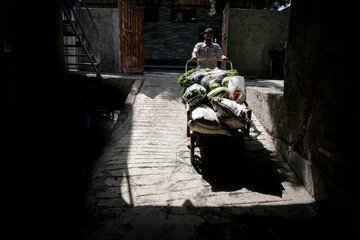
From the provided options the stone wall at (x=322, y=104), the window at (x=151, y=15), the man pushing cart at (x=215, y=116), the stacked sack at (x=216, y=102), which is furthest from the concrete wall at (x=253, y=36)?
the window at (x=151, y=15)

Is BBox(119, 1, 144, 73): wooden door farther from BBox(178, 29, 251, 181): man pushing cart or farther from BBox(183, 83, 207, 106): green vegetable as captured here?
BBox(183, 83, 207, 106): green vegetable

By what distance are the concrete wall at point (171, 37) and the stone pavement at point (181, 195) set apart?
40.8 ft

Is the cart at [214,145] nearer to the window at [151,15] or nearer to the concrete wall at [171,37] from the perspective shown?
the concrete wall at [171,37]

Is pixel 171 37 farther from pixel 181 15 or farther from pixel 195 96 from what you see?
pixel 195 96

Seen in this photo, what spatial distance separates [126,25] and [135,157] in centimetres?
626

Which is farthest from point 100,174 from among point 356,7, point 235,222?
point 356,7

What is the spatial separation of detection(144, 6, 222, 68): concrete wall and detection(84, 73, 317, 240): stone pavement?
1244cm

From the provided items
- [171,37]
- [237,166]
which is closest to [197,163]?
[237,166]

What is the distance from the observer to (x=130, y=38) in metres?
9.45

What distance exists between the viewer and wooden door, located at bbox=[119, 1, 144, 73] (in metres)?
8.97

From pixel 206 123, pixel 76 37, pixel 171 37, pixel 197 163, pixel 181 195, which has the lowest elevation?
pixel 181 195

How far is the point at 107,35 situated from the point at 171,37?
303 inches

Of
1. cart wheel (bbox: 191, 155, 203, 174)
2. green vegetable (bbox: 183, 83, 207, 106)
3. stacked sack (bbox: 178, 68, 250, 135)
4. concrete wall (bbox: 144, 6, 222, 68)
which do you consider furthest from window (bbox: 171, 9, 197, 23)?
cart wheel (bbox: 191, 155, 203, 174)

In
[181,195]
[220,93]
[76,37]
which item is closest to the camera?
[181,195]
